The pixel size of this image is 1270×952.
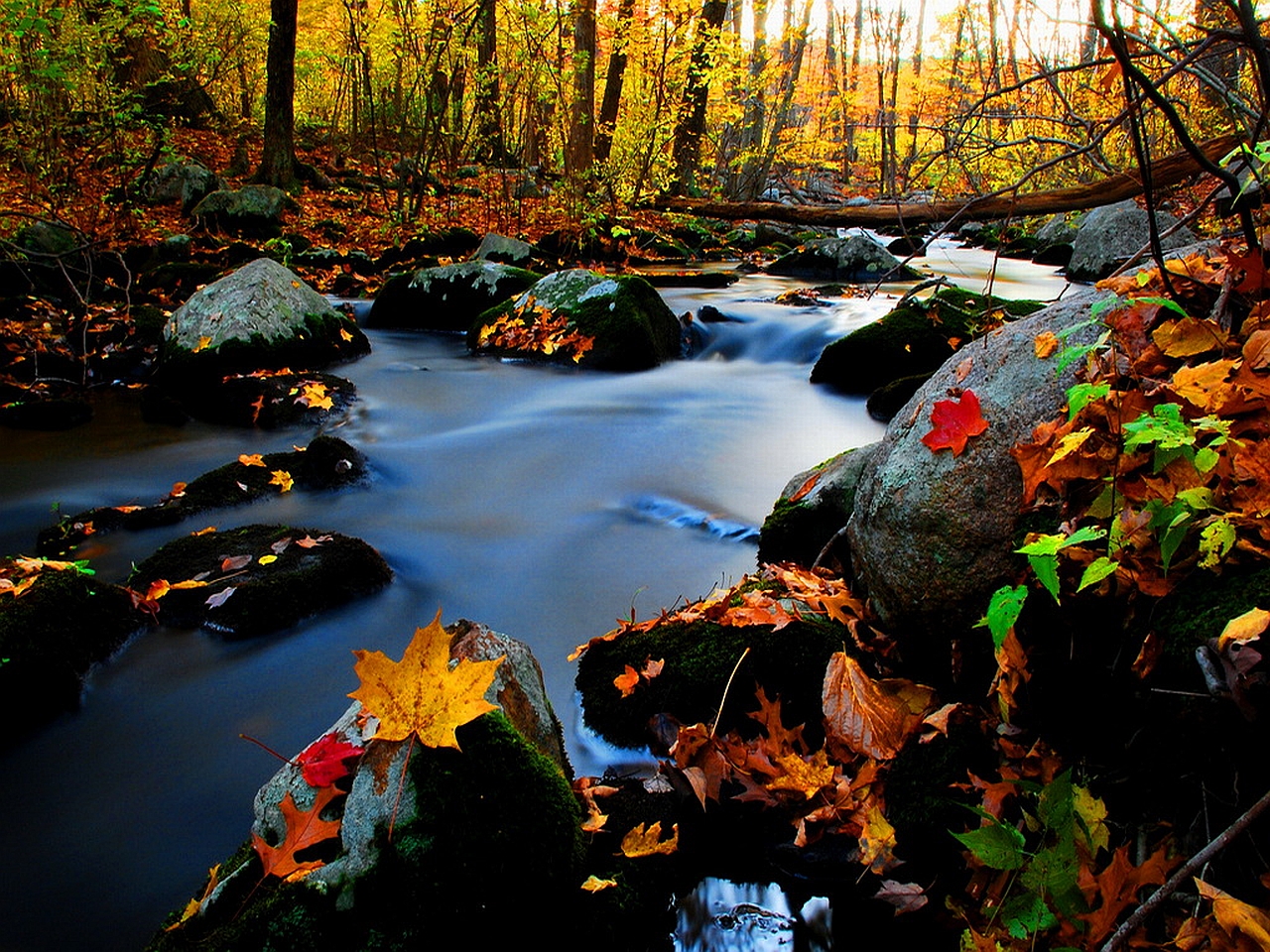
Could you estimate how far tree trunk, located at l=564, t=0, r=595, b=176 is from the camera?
1310 cm

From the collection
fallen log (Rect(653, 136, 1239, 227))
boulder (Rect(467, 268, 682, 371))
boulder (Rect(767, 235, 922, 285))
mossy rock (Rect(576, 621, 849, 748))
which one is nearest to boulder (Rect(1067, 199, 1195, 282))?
boulder (Rect(767, 235, 922, 285))

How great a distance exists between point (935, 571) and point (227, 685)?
2.95m

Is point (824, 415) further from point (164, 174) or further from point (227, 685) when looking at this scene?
point (164, 174)

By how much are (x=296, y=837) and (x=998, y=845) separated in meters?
1.63

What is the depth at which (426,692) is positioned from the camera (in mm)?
1906

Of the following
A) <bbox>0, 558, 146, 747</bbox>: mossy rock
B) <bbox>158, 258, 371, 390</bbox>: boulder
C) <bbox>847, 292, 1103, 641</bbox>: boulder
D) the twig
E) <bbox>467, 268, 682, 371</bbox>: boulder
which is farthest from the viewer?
<bbox>467, 268, 682, 371</bbox>: boulder

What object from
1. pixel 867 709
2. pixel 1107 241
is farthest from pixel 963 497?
pixel 1107 241

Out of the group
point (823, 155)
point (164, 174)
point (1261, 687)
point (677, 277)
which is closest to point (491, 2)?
point (677, 277)

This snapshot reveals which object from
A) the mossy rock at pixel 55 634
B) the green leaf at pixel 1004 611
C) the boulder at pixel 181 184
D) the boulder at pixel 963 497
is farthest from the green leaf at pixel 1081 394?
the boulder at pixel 181 184

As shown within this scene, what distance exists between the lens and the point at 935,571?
7.86 feet

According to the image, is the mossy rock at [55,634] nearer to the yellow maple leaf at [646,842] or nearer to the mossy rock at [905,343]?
the yellow maple leaf at [646,842]

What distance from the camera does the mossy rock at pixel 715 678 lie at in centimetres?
269

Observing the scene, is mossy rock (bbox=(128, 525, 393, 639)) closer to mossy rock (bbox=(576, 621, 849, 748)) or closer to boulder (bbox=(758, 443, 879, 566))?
mossy rock (bbox=(576, 621, 849, 748))

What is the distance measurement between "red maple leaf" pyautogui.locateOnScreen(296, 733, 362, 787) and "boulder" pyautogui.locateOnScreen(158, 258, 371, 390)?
6.31m
